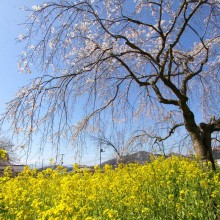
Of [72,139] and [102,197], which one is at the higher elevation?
[72,139]

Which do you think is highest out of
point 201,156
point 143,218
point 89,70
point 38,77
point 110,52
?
point 110,52

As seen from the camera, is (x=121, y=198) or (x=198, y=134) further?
(x=198, y=134)

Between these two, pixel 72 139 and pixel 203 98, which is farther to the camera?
pixel 203 98

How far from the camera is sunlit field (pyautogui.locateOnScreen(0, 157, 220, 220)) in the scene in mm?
3557

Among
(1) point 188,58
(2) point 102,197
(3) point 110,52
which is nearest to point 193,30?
(1) point 188,58

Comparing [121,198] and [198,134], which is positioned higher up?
[198,134]

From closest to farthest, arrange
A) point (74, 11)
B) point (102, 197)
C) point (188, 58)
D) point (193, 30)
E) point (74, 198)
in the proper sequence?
point (74, 198)
point (102, 197)
point (74, 11)
point (193, 30)
point (188, 58)

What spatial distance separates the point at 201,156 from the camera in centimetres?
699

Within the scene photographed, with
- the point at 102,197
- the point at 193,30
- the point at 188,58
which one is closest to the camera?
the point at 102,197

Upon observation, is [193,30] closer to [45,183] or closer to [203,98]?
[203,98]

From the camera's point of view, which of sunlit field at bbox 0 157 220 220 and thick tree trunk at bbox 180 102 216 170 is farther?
thick tree trunk at bbox 180 102 216 170

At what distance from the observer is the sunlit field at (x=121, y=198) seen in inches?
140

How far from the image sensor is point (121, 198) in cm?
520

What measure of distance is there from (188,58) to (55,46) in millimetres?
3813
